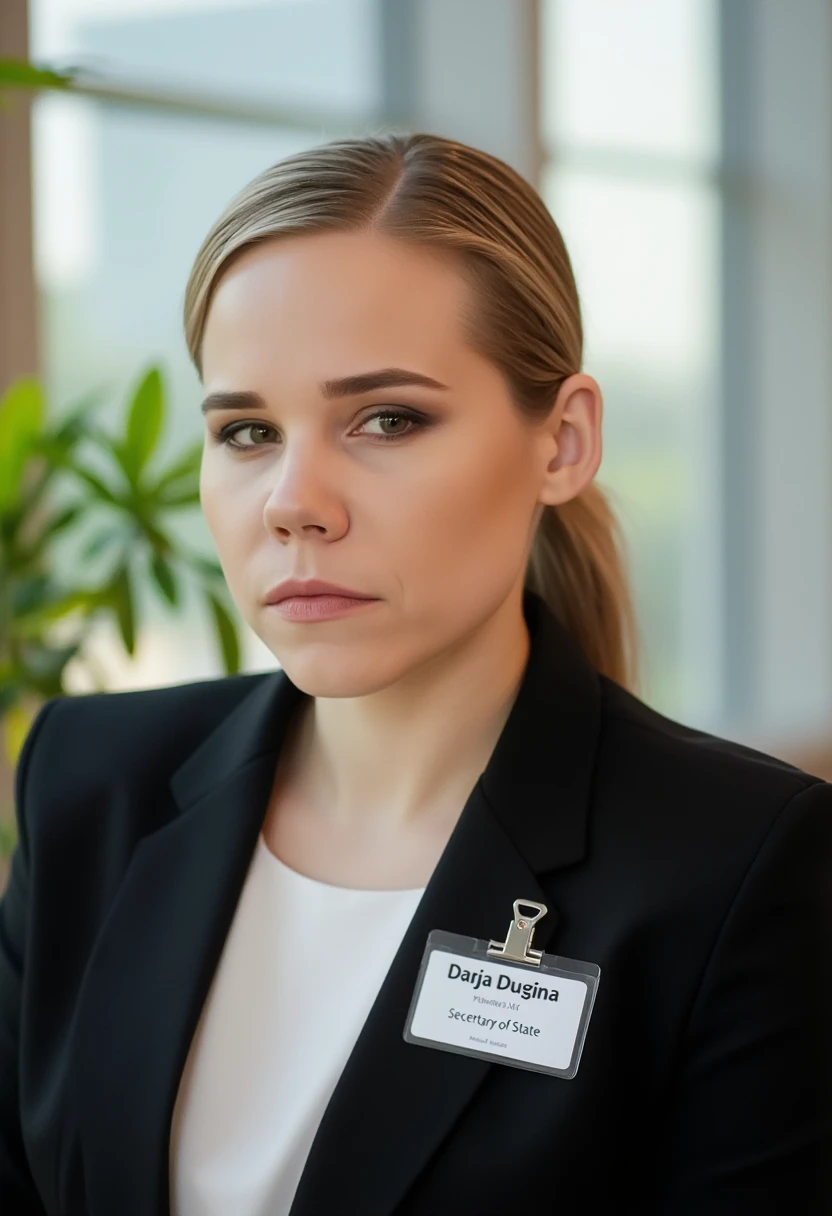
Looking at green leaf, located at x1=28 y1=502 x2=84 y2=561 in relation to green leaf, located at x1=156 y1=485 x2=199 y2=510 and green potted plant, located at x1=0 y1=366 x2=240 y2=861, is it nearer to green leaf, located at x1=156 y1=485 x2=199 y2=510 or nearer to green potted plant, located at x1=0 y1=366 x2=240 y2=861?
green potted plant, located at x1=0 y1=366 x2=240 y2=861

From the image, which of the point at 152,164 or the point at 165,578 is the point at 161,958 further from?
the point at 152,164

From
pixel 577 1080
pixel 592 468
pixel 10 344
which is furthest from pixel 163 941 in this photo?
pixel 10 344

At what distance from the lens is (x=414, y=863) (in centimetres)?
131

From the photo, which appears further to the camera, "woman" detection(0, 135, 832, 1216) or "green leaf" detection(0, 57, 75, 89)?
"green leaf" detection(0, 57, 75, 89)

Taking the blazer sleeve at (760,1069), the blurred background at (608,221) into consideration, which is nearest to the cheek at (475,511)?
the blazer sleeve at (760,1069)

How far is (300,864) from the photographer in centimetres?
136

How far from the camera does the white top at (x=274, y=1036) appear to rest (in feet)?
4.00

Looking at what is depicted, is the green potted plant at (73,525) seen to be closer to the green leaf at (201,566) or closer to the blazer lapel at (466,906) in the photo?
the green leaf at (201,566)

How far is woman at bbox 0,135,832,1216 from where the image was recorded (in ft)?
3.77

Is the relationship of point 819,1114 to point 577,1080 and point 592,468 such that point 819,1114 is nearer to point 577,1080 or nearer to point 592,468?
point 577,1080

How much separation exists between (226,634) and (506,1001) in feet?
3.34

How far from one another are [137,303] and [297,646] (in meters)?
2.38

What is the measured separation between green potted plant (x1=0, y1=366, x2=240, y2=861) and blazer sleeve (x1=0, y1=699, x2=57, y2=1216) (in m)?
0.54

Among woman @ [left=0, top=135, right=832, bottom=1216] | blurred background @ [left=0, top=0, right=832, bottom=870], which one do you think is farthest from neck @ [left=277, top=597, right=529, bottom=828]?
blurred background @ [left=0, top=0, right=832, bottom=870]
